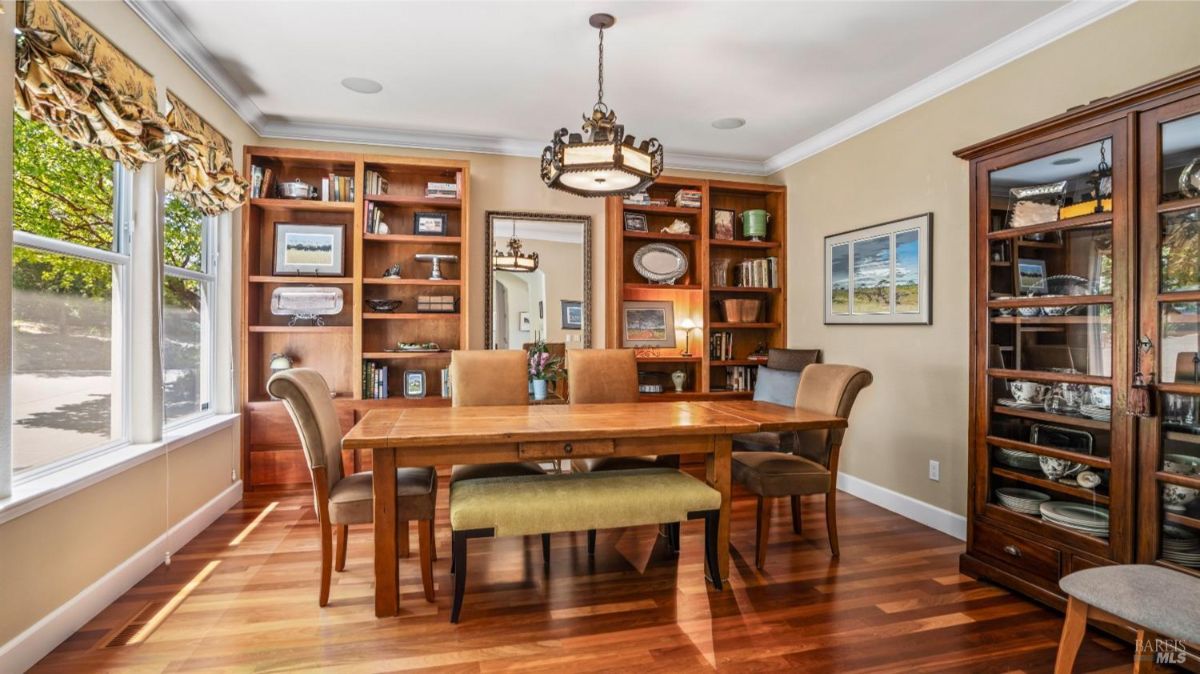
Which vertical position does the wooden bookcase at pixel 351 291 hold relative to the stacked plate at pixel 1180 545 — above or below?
above

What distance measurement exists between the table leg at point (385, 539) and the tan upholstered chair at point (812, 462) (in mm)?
1647

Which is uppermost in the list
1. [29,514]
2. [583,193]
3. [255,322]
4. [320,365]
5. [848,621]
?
[583,193]

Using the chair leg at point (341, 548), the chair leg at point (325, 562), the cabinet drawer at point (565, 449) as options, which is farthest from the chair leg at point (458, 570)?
the chair leg at point (341, 548)

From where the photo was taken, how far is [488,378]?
129 inches

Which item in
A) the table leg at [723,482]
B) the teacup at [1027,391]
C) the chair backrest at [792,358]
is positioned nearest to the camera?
the teacup at [1027,391]

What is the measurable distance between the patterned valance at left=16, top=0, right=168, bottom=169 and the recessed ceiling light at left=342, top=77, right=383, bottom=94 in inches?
45.8

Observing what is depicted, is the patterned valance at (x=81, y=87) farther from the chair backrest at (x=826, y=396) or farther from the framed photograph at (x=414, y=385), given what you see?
the chair backrest at (x=826, y=396)

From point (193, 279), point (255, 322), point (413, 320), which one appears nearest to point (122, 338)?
point (193, 279)

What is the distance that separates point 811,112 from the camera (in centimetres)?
395

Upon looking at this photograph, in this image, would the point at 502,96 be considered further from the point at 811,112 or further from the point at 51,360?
the point at 51,360

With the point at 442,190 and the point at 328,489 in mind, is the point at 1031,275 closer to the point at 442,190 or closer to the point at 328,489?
the point at 328,489

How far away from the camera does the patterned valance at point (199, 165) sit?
2779 millimetres

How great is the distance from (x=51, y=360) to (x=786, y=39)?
3.54 meters

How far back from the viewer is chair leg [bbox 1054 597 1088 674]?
64.6 inches
